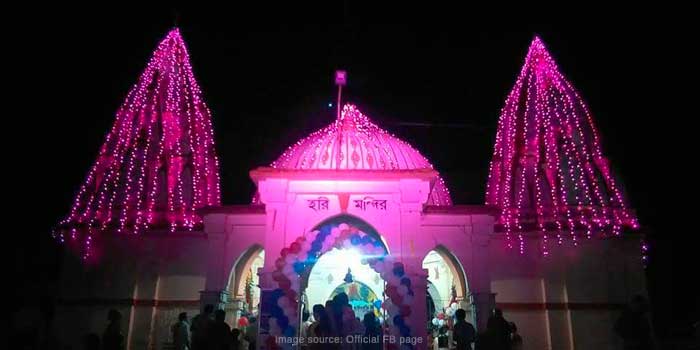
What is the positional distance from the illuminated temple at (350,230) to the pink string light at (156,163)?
49 mm

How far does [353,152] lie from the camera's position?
15.6 meters

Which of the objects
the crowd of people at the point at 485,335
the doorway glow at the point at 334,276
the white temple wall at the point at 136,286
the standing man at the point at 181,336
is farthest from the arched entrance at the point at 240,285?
the crowd of people at the point at 485,335

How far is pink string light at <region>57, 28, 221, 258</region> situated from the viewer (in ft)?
53.7

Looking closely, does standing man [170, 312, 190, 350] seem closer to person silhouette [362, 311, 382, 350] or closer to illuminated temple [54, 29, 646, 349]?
illuminated temple [54, 29, 646, 349]

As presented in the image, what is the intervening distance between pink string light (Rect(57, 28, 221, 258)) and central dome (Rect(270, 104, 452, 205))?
10.5 feet

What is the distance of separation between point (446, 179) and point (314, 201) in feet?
50.7

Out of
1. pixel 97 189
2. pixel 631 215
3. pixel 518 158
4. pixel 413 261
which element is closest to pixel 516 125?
pixel 518 158

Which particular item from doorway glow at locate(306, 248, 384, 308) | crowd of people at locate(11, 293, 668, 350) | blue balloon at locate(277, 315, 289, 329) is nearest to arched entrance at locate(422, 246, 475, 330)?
doorway glow at locate(306, 248, 384, 308)

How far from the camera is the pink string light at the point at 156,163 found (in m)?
16.4

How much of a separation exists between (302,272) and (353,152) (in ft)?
14.6

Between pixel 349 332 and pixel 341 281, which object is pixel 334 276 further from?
pixel 349 332

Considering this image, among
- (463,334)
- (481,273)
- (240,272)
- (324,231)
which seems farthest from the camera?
(240,272)

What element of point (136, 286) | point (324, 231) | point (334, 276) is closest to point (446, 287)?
point (334, 276)

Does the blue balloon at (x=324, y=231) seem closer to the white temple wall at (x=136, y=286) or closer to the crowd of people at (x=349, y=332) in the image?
the crowd of people at (x=349, y=332)
